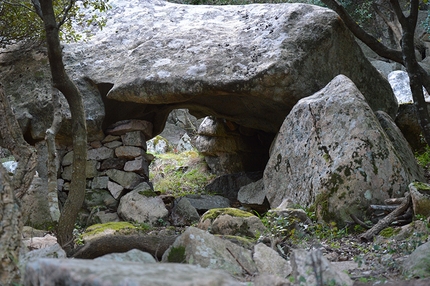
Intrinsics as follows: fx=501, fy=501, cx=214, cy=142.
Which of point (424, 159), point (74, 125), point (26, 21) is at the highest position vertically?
point (26, 21)

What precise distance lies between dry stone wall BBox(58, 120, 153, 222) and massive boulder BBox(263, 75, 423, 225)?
2745 millimetres

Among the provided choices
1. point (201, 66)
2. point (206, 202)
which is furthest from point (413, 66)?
point (206, 202)

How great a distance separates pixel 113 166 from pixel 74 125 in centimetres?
378

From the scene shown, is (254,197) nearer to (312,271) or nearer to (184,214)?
(184,214)

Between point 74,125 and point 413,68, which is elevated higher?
point 413,68

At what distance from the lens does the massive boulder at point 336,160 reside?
6.56m

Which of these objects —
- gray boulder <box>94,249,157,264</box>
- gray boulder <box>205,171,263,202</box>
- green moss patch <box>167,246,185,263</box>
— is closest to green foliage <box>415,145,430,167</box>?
gray boulder <box>205,171,263,202</box>

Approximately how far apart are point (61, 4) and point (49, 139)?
2.32 m

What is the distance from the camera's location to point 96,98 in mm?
9188

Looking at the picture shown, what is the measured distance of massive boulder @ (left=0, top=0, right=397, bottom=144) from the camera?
8391mm

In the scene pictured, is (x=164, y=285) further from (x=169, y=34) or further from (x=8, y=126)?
(x=169, y=34)

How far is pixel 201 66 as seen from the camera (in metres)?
8.57

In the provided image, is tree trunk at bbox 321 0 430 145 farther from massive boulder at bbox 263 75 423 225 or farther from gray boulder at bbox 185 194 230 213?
gray boulder at bbox 185 194 230 213

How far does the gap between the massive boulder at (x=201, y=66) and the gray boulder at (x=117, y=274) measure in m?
6.41
